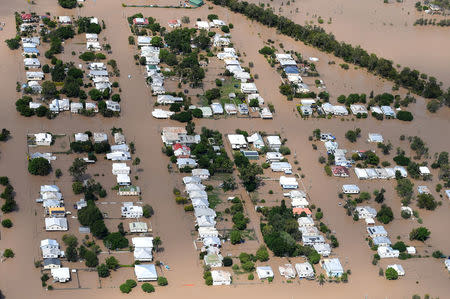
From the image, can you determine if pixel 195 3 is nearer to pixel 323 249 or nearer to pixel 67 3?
pixel 67 3

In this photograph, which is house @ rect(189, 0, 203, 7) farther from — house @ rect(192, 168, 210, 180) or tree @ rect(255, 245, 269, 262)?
tree @ rect(255, 245, 269, 262)

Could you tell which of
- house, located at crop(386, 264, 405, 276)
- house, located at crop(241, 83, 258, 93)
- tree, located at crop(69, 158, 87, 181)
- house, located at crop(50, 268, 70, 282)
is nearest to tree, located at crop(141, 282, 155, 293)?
house, located at crop(50, 268, 70, 282)

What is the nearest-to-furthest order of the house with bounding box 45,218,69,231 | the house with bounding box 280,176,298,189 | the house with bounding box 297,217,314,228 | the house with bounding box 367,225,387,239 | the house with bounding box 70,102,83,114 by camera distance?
the house with bounding box 45,218,69,231 < the house with bounding box 297,217,314,228 < the house with bounding box 367,225,387,239 < the house with bounding box 280,176,298,189 < the house with bounding box 70,102,83,114

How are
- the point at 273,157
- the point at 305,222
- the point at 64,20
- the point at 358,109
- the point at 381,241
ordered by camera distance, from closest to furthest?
the point at 381,241 < the point at 305,222 < the point at 273,157 < the point at 358,109 < the point at 64,20

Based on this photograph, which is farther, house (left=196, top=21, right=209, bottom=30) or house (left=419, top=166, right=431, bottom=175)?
house (left=196, top=21, right=209, bottom=30)

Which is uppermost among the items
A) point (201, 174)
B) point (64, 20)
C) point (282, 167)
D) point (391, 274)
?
point (64, 20)

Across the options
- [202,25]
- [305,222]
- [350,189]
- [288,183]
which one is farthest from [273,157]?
[202,25]

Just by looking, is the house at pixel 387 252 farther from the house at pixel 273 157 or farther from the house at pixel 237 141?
the house at pixel 237 141
